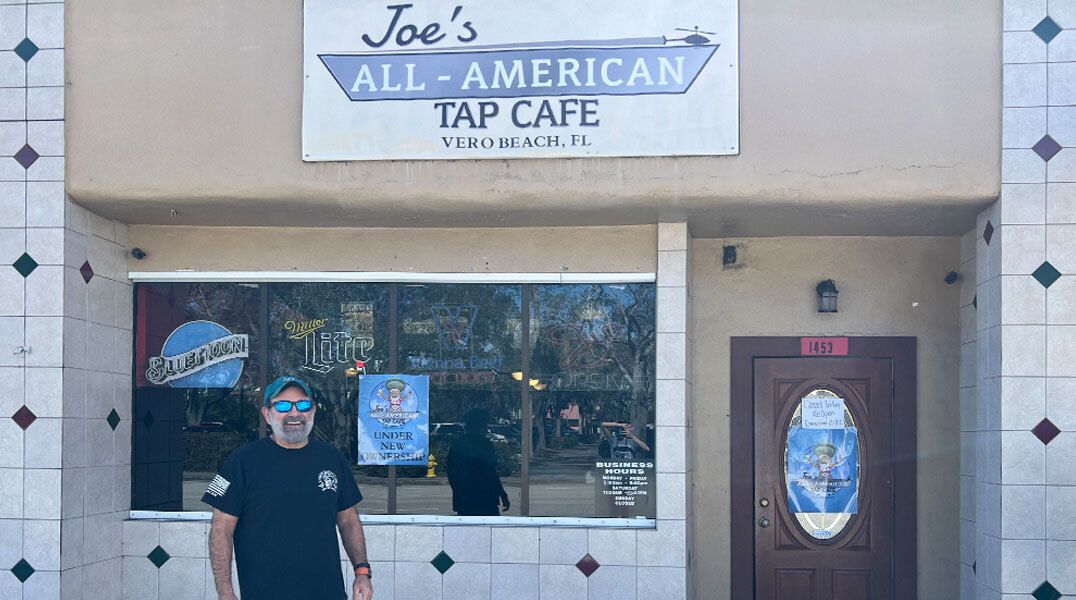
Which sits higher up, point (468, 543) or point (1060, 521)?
point (1060, 521)

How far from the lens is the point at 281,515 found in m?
6.02

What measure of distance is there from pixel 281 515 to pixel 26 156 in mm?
4222

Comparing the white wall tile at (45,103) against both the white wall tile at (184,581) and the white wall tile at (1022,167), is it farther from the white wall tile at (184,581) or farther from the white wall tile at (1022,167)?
the white wall tile at (1022,167)

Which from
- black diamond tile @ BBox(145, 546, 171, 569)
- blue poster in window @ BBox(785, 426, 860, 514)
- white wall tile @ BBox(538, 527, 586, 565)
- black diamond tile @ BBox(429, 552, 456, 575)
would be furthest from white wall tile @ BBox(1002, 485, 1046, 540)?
black diamond tile @ BBox(145, 546, 171, 569)

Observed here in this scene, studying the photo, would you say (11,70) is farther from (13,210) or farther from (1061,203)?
(1061,203)

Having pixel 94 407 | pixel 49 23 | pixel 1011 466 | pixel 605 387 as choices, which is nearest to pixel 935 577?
pixel 1011 466

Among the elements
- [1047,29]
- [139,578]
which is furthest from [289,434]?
[1047,29]

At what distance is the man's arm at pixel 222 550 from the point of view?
5836mm

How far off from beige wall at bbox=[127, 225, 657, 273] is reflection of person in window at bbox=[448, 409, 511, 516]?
122cm

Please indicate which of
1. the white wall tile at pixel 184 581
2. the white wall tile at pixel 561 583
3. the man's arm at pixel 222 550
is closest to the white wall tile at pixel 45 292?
the white wall tile at pixel 184 581

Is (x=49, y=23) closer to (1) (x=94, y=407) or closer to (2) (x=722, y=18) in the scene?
(1) (x=94, y=407)

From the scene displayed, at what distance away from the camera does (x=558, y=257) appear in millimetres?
9461

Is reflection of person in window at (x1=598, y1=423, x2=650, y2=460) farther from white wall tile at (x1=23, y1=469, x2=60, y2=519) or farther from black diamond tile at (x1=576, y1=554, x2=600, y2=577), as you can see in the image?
white wall tile at (x1=23, y1=469, x2=60, y2=519)

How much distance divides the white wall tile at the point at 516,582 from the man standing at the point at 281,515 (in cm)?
297
